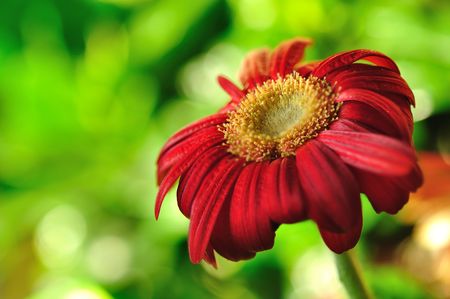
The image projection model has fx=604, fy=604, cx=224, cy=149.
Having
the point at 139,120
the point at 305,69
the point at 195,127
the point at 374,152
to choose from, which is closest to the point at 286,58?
the point at 305,69

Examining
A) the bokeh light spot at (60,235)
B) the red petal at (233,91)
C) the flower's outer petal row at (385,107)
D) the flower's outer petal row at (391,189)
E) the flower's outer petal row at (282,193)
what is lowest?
the bokeh light spot at (60,235)

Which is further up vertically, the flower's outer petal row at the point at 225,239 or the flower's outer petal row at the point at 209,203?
the flower's outer petal row at the point at 209,203

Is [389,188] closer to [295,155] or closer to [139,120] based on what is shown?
[295,155]

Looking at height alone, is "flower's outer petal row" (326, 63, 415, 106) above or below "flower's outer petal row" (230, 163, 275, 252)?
above

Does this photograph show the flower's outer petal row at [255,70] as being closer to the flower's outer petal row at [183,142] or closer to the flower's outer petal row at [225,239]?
the flower's outer petal row at [183,142]

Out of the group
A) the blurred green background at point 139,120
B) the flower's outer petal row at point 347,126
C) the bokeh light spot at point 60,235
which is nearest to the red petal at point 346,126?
the flower's outer petal row at point 347,126

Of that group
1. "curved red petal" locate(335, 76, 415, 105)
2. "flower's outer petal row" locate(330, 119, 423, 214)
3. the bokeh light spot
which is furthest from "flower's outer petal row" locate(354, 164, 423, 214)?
the bokeh light spot

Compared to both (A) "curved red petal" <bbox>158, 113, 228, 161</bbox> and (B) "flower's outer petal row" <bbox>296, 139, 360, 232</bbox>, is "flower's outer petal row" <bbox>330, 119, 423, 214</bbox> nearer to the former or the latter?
(B) "flower's outer petal row" <bbox>296, 139, 360, 232</bbox>

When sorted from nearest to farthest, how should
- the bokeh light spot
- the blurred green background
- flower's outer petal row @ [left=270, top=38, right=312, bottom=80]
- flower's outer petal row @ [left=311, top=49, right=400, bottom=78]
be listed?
flower's outer petal row @ [left=311, top=49, right=400, bottom=78]
flower's outer petal row @ [left=270, top=38, right=312, bottom=80]
the blurred green background
the bokeh light spot
